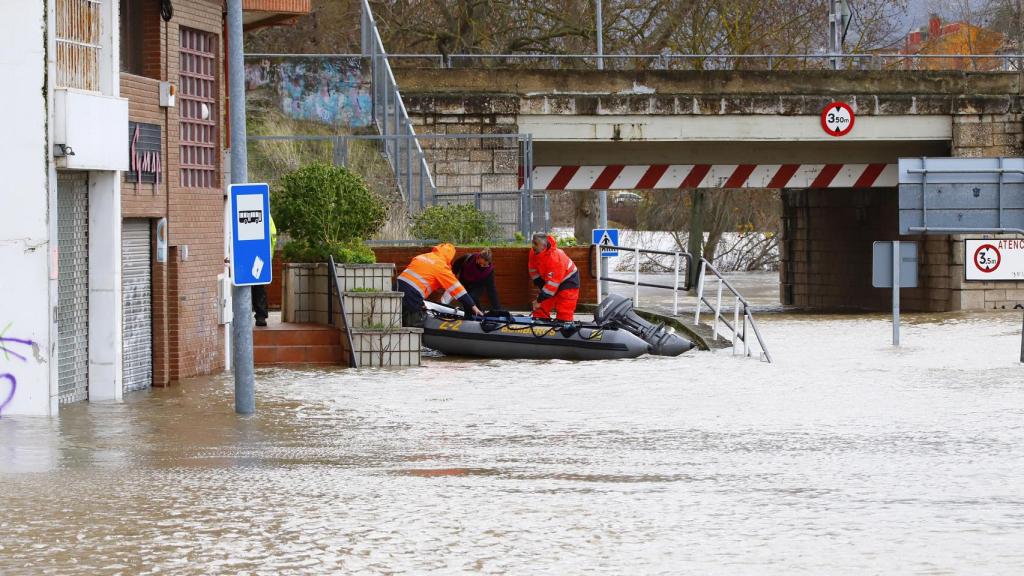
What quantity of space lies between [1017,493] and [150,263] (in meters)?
11.3

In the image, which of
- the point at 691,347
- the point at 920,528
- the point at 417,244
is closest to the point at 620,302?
the point at 691,347

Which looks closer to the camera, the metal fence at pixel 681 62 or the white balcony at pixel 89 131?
the white balcony at pixel 89 131

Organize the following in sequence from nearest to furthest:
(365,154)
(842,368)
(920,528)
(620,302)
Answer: (920,528) < (842,368) < (620,302) < (365,154)

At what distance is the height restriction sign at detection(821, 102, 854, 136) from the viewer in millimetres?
34969

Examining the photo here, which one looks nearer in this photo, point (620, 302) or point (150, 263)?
point (150, 263)

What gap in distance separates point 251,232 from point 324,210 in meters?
8.13

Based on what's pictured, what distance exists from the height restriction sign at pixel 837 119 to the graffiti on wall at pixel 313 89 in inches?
366

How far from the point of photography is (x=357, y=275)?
72.0ft

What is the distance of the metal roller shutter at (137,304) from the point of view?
Answer: 18.5 meters

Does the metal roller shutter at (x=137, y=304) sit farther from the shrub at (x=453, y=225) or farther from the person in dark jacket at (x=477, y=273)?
the shrub at (x=453, y=225)

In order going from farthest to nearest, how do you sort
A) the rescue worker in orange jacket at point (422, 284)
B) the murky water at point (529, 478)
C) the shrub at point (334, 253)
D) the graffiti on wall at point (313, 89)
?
the graffiti on wall at point (313, 89) < the rescue worker in orange jacket at point (422, 284) < the shrub at point (334, 253) < the murky water at point (529, 478)

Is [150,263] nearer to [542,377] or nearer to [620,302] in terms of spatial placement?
[542,377]

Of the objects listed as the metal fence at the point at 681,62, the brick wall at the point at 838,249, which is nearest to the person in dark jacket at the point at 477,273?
the metal fence at the point at 681,62

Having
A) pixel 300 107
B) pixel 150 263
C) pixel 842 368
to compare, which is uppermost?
pixel 300 107
